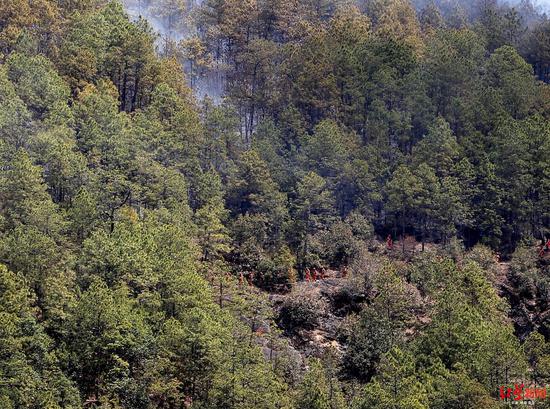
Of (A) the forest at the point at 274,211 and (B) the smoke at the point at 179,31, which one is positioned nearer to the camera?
(A) the forest at the point at 274,211

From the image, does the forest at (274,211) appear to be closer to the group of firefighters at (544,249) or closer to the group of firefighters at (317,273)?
the group of firefighters at (317,273)

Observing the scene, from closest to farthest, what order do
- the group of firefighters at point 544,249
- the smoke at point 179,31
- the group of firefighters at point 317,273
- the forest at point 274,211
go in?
the forest at point 274,211 < the group of firefighters at point 317,273 < the group of firefighters at point 544,249 < the smoke at point 179,31

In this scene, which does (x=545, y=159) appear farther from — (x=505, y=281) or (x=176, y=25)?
(x=176, y=25)

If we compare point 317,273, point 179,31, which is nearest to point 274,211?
point 317,273

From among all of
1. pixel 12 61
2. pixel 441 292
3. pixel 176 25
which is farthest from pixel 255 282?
pixel 176 25

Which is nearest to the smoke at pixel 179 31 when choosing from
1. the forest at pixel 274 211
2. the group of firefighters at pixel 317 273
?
the forest at pixel 274 211

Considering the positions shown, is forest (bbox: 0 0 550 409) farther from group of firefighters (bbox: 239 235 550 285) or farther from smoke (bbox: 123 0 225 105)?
group of firefighters (bbox: 239 235 550 285)

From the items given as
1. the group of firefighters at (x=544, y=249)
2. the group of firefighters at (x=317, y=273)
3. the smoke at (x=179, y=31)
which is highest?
the smoke at (x=179, y=31)

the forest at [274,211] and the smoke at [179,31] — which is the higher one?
the smoke at [179,31]

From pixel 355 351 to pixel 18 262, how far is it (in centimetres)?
2519

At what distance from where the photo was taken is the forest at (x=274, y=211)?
47969 mm

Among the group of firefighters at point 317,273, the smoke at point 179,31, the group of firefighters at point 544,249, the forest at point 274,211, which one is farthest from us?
the smoke at point 179,31

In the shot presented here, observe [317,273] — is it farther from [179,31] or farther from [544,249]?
[179,31]

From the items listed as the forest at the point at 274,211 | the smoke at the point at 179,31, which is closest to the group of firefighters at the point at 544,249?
the forest at the point at 274,211
